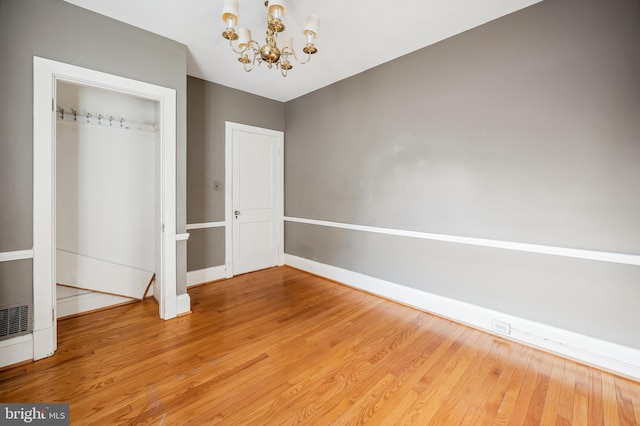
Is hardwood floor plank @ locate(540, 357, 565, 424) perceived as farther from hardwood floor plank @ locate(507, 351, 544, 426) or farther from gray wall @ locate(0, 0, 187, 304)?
gray wall @ locate(0, 0, 187, 304)

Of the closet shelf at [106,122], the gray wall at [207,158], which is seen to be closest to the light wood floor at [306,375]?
the gray wall at [207,158]

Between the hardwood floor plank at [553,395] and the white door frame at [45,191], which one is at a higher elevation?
the white door frame at [45,191]

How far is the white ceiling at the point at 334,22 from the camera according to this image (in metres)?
2.16

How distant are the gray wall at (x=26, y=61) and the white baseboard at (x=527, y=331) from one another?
10.7ft

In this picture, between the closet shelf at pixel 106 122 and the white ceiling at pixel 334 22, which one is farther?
the closet shelf at pixel 106 122

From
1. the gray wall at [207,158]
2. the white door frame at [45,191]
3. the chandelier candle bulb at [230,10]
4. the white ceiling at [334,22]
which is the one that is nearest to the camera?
the chandelier candle bulb at [230,10]

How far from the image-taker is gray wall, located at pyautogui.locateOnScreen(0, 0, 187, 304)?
6.27ft

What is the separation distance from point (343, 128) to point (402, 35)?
1.29m

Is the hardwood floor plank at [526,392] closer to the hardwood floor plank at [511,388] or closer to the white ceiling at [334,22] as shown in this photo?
the hardwood floor plank at [511,388]

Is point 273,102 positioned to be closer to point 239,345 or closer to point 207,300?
point 207,300

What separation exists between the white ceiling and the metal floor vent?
244 centimetres

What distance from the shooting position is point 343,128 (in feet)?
11.9

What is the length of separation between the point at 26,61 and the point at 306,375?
3088 millimetres

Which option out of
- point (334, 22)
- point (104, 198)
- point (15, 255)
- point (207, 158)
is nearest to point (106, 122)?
point (104, 198)
